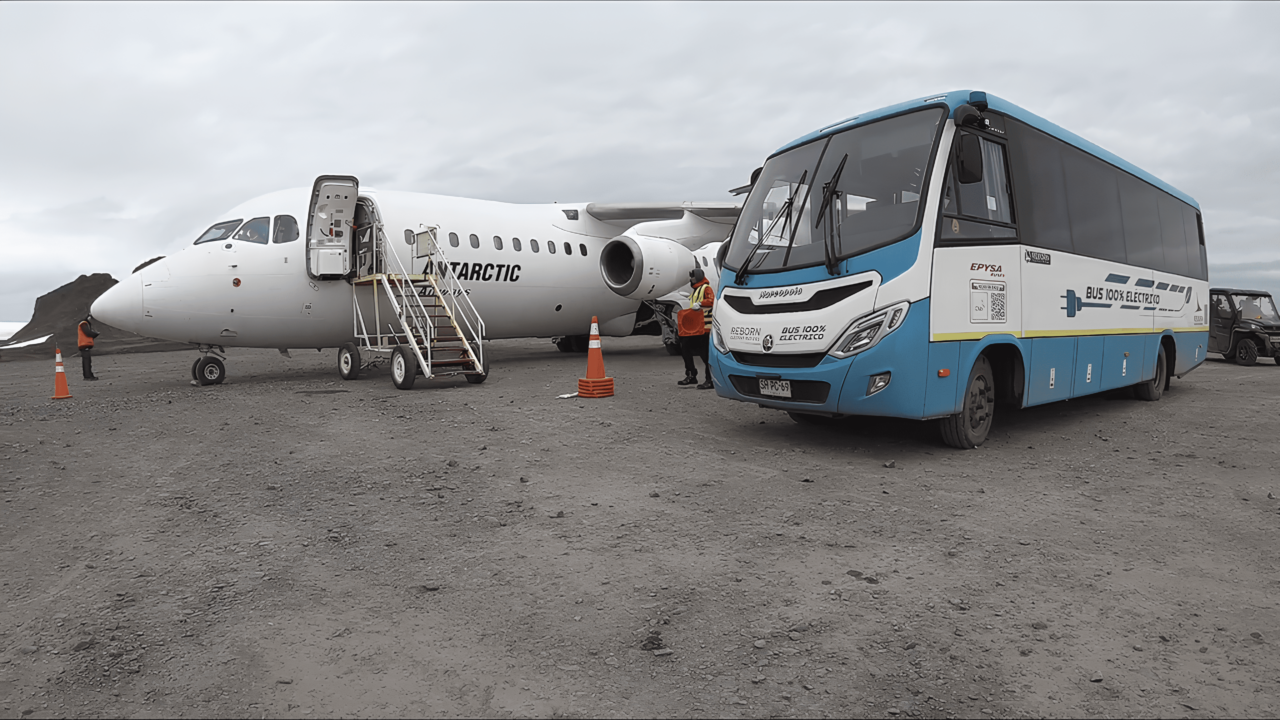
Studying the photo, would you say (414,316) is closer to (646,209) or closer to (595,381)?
(595,381)

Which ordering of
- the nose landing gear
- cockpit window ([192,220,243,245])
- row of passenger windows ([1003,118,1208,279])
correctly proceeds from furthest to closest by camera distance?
the nose landing gear
cockpit window ([192,220,243,245])
row of passenger windows ([1003,118,1208,279])

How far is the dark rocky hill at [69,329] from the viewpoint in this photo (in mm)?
27938

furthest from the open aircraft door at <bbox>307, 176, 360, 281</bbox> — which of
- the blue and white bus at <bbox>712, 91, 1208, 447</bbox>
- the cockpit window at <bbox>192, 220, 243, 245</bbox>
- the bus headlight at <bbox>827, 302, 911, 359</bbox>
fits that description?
the bus headlight at <bbox>827, 302, 911, 359</bbox>

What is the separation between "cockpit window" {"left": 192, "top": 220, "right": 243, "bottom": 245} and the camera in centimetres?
1187

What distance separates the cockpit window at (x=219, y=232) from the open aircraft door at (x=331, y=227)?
44.5 inches

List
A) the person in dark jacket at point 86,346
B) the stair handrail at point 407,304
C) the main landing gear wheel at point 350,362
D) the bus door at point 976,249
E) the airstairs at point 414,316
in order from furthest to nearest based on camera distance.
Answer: the person in dark jacket at point 86,346
the main landing gear wheel at point 350,362
the airstairs at point 414,316
the stair handrail at point 407,304
the bus door at point 976,249

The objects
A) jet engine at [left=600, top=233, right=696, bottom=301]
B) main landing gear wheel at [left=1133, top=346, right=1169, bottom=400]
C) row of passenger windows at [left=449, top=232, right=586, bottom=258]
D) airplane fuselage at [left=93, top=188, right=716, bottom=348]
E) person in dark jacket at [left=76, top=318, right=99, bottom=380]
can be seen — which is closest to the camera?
main landing gear wheel at [left=1133, top=346, right=1169, bottom=400]

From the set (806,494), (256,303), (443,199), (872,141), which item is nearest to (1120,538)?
(806,494)

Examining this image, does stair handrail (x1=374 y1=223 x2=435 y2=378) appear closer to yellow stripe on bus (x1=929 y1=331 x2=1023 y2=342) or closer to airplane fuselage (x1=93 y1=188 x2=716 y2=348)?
airplane fuselage (x1=93 y1=188 x2=716 y2=348)

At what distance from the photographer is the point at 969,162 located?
612 cm

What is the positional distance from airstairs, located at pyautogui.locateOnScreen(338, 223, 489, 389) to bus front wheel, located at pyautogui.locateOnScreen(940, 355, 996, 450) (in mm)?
7258

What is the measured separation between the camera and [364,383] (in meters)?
12.1

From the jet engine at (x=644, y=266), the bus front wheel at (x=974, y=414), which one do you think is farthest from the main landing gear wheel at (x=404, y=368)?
the bus front wheel at (x=974, y=414)

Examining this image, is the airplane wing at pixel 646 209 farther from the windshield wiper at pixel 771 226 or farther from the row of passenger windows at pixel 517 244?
the windshield wiper at pixel 771 226
